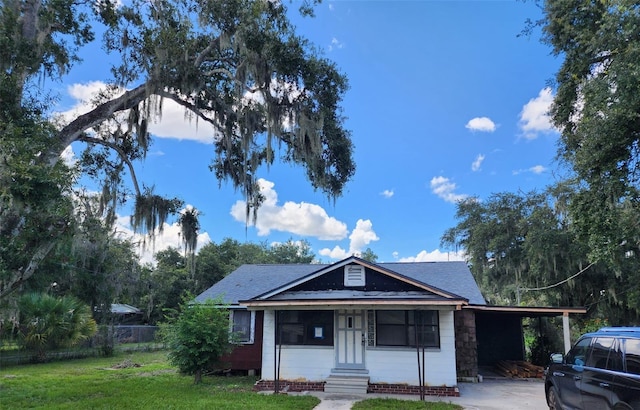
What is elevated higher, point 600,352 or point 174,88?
point 174,88

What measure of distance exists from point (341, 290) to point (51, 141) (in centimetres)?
804

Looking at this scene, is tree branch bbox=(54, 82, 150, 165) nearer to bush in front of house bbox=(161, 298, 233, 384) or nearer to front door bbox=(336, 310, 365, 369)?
bush in front of house bbox=(161, 298, 233, 384)

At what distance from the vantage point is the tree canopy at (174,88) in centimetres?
828

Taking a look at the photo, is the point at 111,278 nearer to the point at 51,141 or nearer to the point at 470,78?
the point at 51,141

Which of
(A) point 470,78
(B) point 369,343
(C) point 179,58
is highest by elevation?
(A) point 470,78

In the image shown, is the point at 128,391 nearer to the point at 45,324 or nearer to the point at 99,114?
the point at 99,114

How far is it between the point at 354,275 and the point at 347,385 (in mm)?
3003

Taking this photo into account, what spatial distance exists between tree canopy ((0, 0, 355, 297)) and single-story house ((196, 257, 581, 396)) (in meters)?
2.82

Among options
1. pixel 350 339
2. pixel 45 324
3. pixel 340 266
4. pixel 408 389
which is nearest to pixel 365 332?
pixel 350 339

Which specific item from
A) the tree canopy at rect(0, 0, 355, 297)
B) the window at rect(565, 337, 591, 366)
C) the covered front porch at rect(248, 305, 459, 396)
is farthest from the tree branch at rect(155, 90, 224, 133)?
the window at rect(565, 337, 591, 366)

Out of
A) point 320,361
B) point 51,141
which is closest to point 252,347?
point 320,361

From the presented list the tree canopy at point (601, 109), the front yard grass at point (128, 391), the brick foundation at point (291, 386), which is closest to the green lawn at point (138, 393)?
the front yard grass at point (128, 391)

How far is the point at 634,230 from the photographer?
1064 cm

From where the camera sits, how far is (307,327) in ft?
40.0
